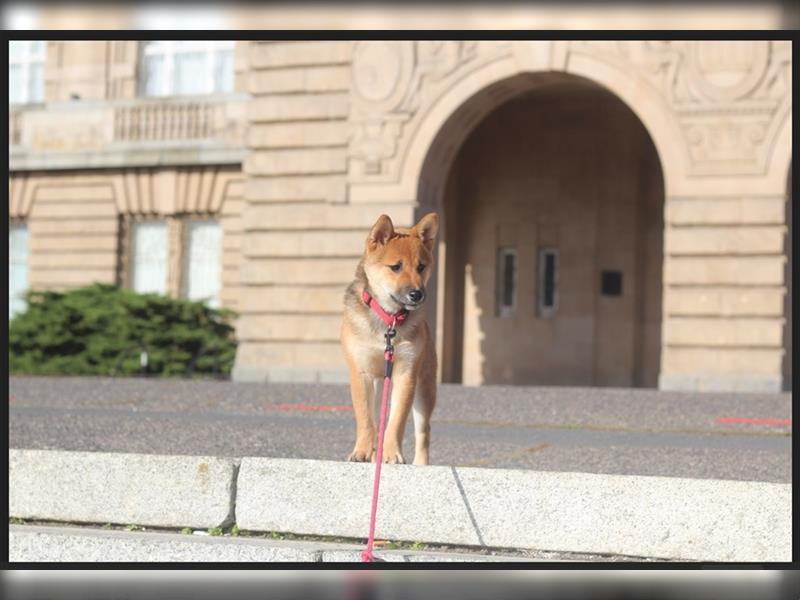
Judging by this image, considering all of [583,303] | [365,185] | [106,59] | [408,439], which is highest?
[106,59]

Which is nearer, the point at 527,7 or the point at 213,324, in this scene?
the point at 527,7

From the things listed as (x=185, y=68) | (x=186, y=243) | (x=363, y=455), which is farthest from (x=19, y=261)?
(x=363, y=455)

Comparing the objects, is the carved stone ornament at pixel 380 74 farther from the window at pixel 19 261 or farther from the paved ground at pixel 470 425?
the window at pixel 19 261

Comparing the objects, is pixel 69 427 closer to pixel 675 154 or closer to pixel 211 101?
pixel 675 154

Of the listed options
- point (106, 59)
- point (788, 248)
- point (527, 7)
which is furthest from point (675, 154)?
point (527, 7)

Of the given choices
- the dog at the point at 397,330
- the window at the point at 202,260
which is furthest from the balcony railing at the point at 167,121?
the dog at the point at 397,330

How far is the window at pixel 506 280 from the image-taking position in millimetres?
26406

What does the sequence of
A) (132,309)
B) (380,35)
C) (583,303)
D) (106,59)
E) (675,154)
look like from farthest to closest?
(106,59) < (583,303) < (132,309) < (675,154) < (380,35)

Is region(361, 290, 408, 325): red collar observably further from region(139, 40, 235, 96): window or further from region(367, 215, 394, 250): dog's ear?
region(139, 40, 235, 96): window

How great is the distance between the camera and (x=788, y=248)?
846 inches

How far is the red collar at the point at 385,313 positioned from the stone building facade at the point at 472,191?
14905 mm

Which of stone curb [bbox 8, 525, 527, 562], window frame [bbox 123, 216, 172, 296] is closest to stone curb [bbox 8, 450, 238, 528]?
stone curb [bbox 8, 525, 527, 562]

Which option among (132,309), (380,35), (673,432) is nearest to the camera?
(380,35)

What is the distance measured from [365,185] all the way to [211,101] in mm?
6148
